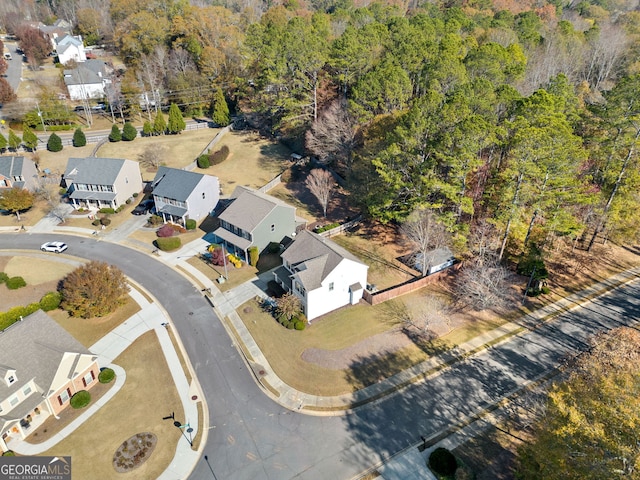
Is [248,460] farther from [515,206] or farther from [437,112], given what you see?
[437,112]

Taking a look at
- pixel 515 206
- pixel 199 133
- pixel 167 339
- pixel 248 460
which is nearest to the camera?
pixel 248 460

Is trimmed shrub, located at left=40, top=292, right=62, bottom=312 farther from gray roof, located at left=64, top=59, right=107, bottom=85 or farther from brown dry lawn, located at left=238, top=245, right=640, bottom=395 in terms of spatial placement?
gray roof, located at left=64, top=59, right=107, bottom=85

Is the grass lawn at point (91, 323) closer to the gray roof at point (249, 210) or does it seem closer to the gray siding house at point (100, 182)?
the gray roof at point (249, 210)

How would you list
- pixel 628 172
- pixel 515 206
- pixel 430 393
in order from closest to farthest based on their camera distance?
1. pixel 430 393
2. pixel 515 206
3. pixel 628 172

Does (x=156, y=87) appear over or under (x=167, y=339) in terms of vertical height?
over

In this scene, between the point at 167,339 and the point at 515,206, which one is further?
the point at 515,206

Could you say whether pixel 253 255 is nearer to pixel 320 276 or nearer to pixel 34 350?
pixel 320 276

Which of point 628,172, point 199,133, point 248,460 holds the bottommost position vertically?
point 248,460

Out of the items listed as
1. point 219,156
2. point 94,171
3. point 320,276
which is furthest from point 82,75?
point 320,276

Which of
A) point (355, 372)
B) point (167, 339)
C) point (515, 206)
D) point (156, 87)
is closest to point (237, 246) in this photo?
point (167, 339)
